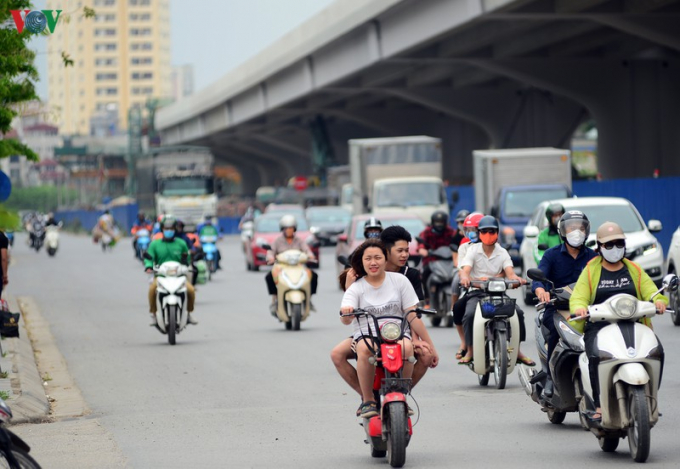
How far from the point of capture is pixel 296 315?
64.3 ft

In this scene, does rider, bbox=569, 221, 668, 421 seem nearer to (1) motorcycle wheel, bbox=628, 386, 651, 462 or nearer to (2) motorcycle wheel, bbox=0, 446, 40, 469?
(1) motorcycle wheel, bbox=628, 386, 651, 462

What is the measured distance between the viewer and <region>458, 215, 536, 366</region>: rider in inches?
500

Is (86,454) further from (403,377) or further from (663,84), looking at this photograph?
(663,84)

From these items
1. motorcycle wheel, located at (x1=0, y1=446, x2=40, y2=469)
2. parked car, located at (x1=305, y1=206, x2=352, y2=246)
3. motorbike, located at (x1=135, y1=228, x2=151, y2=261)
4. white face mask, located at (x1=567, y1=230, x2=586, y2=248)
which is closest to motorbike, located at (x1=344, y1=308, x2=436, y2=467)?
white face mask, located at (x1=567, y1=230, x2=586, y2=248)

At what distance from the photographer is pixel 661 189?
34562mm

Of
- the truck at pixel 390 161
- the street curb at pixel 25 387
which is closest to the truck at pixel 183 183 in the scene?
the truck at pixel 390 161

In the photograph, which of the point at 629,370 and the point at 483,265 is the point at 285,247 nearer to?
the point at 483,265

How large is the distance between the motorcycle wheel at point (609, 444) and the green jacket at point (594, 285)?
74cm

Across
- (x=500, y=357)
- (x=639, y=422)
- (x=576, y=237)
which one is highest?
(x=576, y=237)

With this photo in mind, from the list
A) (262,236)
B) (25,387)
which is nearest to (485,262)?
(25,387)

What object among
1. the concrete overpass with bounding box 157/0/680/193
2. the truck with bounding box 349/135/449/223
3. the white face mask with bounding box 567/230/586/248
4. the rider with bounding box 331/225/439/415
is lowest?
the rider with bounding box 331/225/439/415

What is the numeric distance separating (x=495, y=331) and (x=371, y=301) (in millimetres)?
3854

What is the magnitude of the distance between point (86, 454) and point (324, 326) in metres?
10.8

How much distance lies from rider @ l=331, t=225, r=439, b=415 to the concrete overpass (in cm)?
2763
